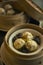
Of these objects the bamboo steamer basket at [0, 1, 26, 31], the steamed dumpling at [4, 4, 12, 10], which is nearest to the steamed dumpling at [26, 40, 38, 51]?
the bamboo steamer basket at [0, 1, 26, 31]

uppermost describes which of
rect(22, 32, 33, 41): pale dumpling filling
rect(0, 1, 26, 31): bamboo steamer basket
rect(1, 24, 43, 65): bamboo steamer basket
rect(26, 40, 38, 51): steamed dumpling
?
rect(0, 1, 26, 31): bamboo steamer basket

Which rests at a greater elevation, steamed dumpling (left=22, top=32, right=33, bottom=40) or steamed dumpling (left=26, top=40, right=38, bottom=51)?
steamed dumpling (left=22, top=32, right=33, bottom=40)

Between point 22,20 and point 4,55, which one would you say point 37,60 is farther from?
point 22,20

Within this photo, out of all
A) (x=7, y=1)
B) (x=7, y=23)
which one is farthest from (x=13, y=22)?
(x=7, y=1)

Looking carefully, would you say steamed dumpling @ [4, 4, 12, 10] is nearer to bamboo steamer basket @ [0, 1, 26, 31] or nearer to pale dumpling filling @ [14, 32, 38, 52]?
bamboo steamer basket @ [0, 1, 26, 31]

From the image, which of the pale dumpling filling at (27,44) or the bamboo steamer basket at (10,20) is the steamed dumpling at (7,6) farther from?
the pale dumpling filling at (27,44)

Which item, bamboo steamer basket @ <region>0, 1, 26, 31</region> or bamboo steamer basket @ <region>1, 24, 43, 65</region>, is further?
→ bamboo steamer basket @ <region>0, 1, 26, 31</region>

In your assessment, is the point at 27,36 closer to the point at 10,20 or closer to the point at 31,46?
the point at 31,46

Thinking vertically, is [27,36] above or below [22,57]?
above

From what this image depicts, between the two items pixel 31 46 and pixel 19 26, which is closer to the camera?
pixel 31 46

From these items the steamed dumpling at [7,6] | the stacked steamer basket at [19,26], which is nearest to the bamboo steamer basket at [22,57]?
the stacked steamer basket at [19,26]

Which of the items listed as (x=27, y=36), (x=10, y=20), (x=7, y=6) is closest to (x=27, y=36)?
(x=27, y=36)
